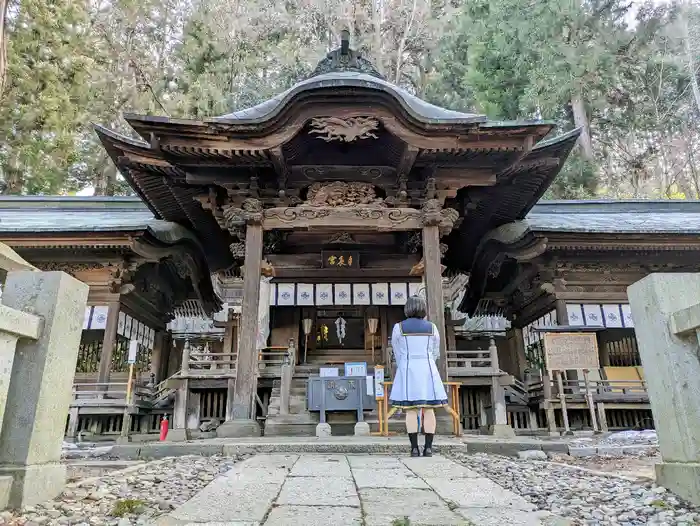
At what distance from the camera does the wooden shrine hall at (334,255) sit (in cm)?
809

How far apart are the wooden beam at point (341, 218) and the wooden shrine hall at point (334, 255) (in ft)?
0.12

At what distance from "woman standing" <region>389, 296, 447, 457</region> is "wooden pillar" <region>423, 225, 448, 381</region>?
2.34m

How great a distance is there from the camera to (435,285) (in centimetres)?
822

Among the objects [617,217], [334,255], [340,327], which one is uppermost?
[617,217]

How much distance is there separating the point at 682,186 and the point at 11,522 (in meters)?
31.7

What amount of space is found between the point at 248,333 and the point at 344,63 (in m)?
6.03

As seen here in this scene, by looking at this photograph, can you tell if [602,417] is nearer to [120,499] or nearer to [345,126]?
[345,126]

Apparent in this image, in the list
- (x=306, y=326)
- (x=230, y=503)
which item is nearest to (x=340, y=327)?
(x=306, y=326)

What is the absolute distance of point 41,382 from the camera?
2.97m

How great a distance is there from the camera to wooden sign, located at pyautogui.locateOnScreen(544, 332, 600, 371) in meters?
10.0

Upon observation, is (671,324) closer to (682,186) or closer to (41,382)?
(41,382)

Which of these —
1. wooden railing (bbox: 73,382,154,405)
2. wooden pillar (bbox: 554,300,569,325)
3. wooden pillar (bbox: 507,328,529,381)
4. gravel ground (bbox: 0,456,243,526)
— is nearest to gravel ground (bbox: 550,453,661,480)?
gravel ground (bbox: 0,456,243,526)

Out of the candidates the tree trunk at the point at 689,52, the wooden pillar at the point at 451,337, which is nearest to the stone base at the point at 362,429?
the wooden pillar at the point at 451,337

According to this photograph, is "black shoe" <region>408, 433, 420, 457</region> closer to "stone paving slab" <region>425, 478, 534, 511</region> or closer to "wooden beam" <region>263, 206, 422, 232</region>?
"stone paving slab" <region>425, 478, 534, 511</region>
